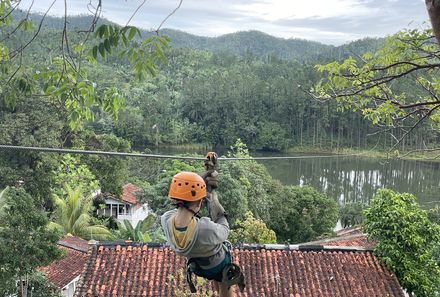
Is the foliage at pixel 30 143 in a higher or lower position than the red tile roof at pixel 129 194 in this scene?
higher

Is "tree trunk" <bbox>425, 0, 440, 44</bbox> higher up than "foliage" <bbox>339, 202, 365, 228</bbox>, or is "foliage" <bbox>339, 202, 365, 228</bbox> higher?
"tree trunk" <bbox>425, 0, 440, 44</bbox>

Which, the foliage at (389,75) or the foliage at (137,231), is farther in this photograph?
the foliage at (137,231)

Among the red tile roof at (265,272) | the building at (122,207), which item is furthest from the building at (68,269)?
the building at (122,207)

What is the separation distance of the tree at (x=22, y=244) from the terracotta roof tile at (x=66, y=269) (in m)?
3.99

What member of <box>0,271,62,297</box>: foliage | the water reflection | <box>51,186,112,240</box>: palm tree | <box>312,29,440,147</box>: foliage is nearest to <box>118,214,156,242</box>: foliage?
<box>51,186,112,240</box>: palm tree

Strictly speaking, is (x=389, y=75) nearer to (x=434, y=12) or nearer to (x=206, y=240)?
(x=434, y=12)

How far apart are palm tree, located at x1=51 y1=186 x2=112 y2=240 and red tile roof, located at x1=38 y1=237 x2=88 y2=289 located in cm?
191

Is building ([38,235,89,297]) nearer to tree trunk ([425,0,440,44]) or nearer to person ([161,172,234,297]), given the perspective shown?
person ([161,172,234,297])

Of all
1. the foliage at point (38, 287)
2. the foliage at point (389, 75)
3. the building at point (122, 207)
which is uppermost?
the foliage at point (389, 75)

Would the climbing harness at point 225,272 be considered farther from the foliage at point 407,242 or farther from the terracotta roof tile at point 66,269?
the terracotta roof tile at point 66,269

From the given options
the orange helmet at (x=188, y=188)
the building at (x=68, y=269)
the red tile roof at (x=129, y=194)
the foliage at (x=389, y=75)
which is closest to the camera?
the orange helmet at (x=188, y=188)

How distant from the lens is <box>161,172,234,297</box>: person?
223 cm

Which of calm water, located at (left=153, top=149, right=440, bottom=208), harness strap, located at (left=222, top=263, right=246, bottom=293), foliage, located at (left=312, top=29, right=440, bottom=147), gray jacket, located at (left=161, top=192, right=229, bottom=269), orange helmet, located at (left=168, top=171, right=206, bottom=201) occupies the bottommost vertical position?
calm water, located at (left=153, top=149, right=440, bottom=208)

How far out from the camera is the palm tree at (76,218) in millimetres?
15117
